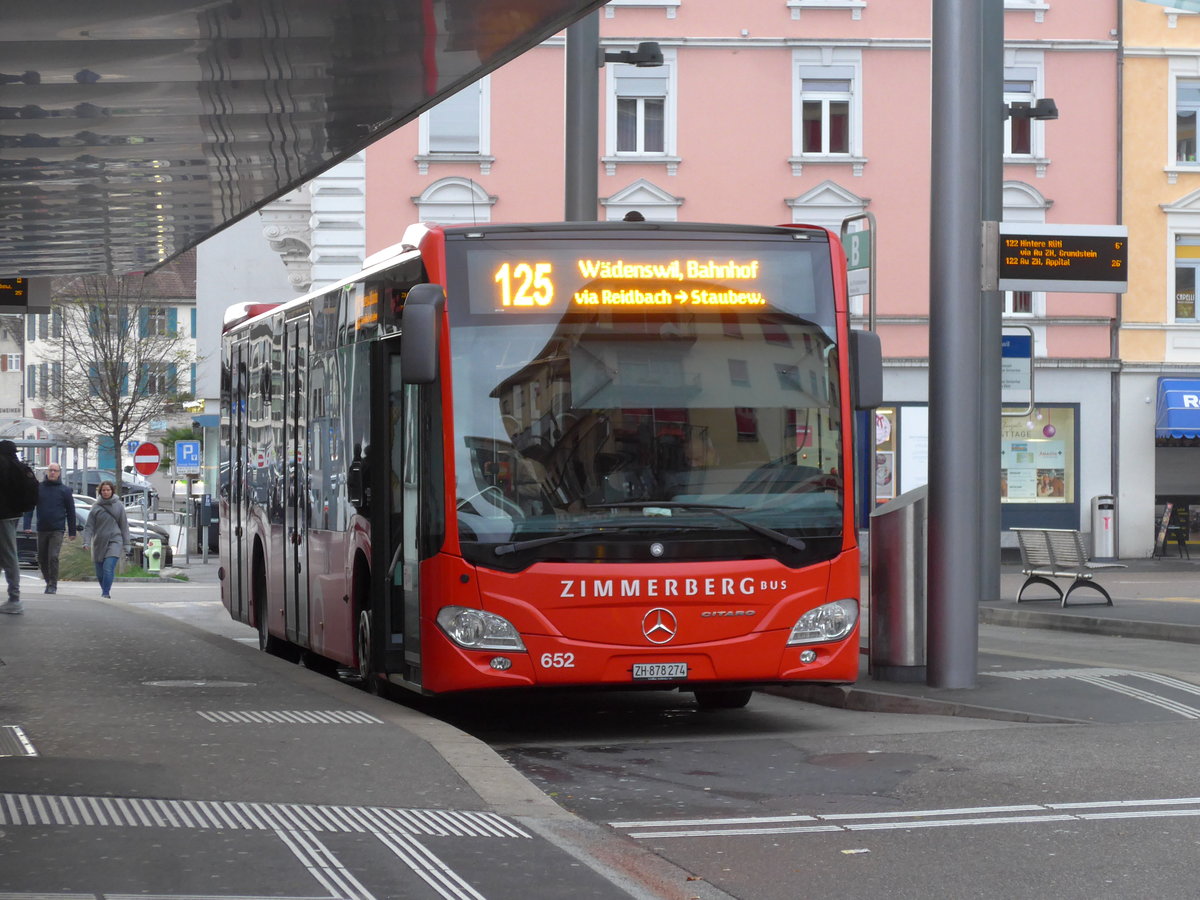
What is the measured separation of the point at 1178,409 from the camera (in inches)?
1502

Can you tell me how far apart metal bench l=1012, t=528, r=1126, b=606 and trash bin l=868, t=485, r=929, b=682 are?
29.4 feet

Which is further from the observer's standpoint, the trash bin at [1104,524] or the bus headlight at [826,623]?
the trash bin at [1104,524]

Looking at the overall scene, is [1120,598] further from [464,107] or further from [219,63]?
[464,107]

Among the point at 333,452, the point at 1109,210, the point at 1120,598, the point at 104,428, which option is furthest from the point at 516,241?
the point at 104,428

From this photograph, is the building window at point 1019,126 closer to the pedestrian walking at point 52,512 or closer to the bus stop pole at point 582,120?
the pedestrian walking at point 52,512

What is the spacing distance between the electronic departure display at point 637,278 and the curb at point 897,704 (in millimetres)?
2322

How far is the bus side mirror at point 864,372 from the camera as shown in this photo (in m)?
11.4

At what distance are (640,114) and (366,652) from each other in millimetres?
27825

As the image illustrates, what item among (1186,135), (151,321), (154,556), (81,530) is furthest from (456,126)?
(151,321)

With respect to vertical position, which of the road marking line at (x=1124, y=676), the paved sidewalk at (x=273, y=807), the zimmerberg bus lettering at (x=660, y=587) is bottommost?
the road marking line at (x=1124, y=676)

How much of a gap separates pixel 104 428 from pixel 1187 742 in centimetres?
4919

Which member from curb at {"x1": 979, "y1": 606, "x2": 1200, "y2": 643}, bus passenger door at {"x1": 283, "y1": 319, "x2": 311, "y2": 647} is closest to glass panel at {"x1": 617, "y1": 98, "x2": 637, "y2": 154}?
curb at {"x1": 979, "y1": 606, "x2": 1200, "y2": 643}

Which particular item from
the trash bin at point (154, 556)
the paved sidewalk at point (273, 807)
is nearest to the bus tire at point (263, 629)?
the paved sidewalk at point (273, 807)

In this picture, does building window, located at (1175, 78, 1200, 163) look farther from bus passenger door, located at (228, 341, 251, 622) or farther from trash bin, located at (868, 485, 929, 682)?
trash bin, located at (868, 485, 929, 682)
